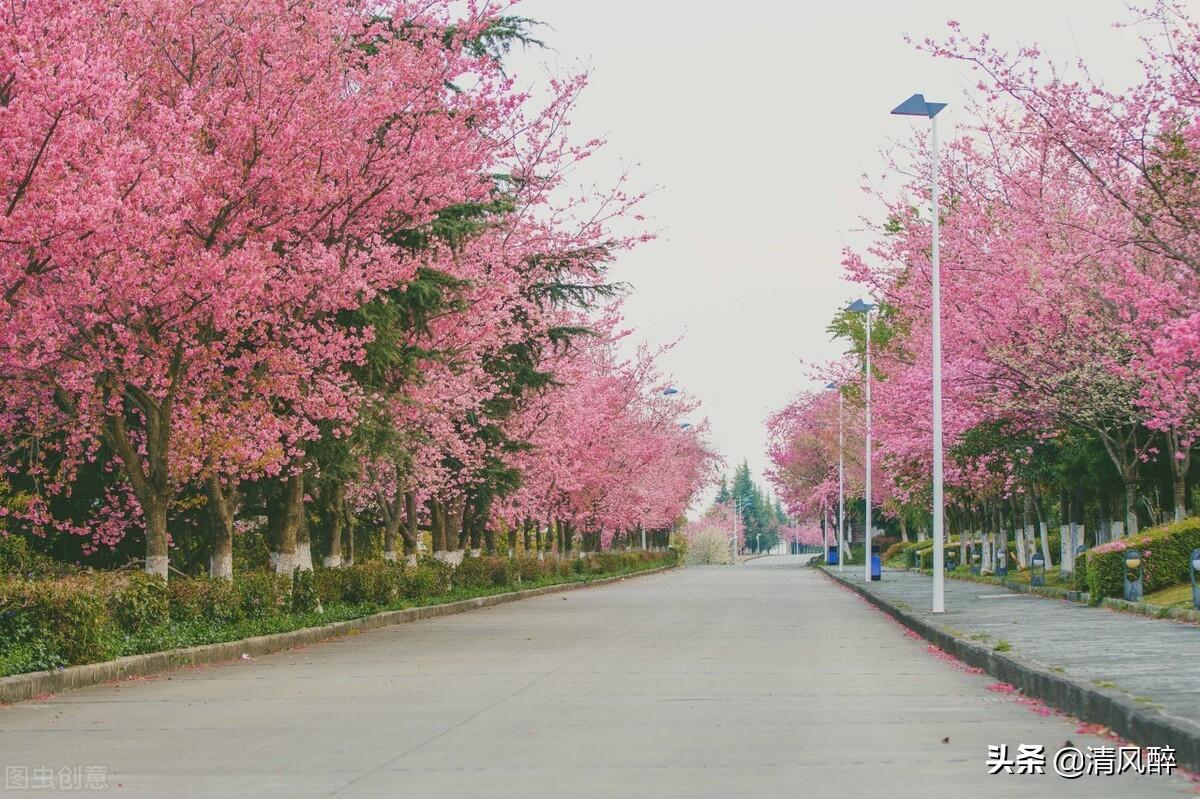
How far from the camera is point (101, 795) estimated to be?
9055mm

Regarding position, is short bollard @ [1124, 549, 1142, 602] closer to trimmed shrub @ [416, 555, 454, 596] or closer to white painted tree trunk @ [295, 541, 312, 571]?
white painted tree trunk @ [295, 541, 312, 571]

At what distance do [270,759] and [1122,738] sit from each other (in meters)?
5.78

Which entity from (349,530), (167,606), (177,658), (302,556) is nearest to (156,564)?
(167,606)

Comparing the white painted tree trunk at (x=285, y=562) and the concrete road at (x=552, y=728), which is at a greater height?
the white painted tree trunk at (x=285, y=562)

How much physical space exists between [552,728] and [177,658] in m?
7.92

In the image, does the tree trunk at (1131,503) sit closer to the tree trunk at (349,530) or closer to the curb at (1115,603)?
the curb at (1115,603)

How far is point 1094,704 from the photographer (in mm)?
12023

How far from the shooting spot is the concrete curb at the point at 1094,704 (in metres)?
9.82

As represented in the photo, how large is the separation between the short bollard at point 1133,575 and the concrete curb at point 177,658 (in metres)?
13.3

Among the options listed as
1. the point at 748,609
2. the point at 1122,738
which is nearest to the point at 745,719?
the point at 1122,738

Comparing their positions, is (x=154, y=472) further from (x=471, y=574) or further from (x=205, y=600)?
(x=471, y=574)

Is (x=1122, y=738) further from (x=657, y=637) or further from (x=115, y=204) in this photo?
(x=657, y=637)

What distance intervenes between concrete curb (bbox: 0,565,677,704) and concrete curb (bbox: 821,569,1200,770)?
9075 mm

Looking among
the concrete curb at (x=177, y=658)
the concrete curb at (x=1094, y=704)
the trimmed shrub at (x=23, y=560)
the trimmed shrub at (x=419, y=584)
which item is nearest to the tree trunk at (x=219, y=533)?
the concrete curb at (x=177, y=658)
